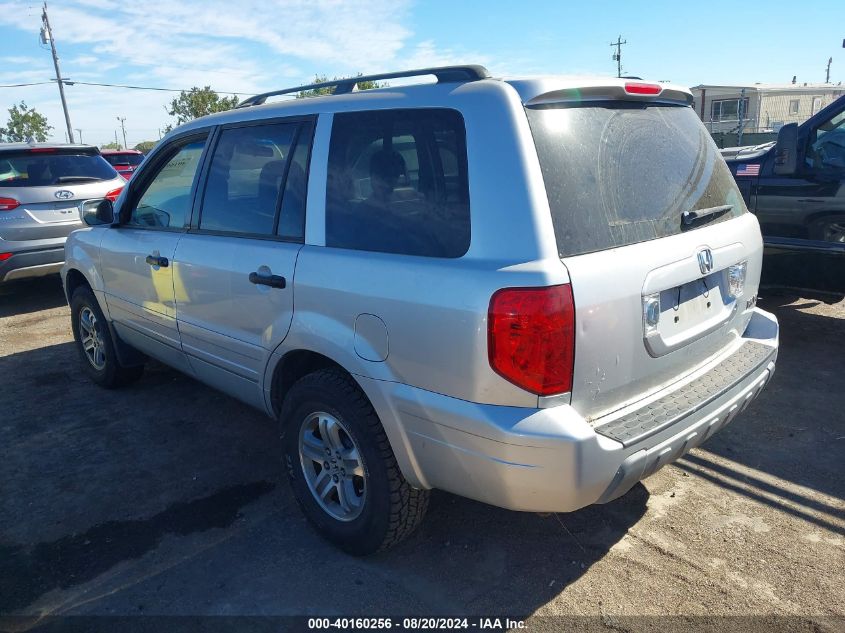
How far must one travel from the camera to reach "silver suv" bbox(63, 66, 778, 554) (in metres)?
2.18

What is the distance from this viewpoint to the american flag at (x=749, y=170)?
5.30 metres

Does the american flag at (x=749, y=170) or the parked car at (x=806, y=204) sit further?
the american flag at (x=749, y=170)

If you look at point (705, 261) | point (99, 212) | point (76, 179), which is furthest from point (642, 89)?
point (76, 179)

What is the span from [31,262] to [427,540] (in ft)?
20.5

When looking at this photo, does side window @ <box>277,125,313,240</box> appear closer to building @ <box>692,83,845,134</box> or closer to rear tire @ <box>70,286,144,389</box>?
rear tire @ <box>70,286,144,389</box>

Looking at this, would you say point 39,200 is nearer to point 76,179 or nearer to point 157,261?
point 76,179

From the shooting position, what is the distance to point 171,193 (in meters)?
3.94

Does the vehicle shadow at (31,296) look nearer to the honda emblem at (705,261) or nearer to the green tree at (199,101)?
the honda emblem at (705,261)

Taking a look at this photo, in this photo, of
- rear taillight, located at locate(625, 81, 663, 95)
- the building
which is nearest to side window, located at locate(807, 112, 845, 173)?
rear taillight, located at locate(625, 81, 663, 95)

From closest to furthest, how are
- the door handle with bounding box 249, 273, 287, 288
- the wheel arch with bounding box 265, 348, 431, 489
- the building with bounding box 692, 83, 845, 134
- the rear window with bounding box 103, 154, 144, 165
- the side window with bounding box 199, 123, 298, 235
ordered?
the wheel arch with bounding box 265, 348, 431, 489 < the door handle with bounding box 249, 273, 287, 288 < the side window with bounding box 199, 123, 298, 235 < the rear window with bounding box 103, 154, 144, 165 < the building with bounding box 692, 83, 845, 134

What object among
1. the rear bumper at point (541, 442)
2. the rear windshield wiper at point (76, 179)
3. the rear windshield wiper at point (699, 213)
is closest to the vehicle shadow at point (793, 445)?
the rear bumper at point (541, 442)

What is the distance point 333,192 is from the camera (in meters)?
2.81

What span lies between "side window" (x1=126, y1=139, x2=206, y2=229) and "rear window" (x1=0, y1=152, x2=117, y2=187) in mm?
4192

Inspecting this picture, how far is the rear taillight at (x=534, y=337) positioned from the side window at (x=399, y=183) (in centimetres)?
29
